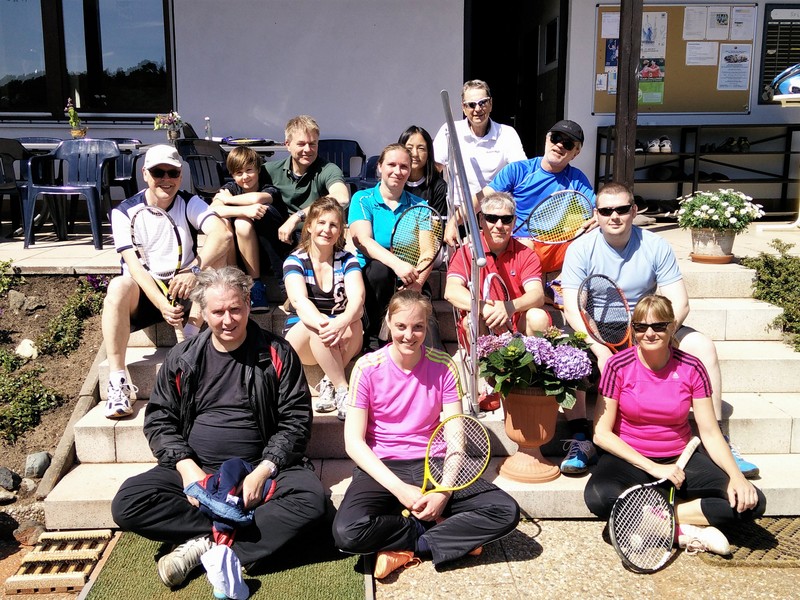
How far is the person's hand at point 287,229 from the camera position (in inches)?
186

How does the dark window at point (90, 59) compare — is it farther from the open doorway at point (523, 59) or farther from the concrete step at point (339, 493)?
the concrete step at point (339, 493)

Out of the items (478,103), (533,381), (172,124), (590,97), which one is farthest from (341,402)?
(590,97)

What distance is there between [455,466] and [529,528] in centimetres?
73

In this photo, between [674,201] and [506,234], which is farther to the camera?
[674,201]

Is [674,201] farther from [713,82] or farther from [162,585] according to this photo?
[162,585]

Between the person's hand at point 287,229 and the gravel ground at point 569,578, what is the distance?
7.36ft

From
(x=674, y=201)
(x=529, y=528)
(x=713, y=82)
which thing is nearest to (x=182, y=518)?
(x=529, y=528)

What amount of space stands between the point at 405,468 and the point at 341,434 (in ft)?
2.46

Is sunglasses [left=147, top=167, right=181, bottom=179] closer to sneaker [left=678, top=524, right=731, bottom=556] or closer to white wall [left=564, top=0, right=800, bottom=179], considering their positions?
sneaker [left=678, top=524, right=731, bottom=556]

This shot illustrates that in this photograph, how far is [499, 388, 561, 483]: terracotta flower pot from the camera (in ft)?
12.4

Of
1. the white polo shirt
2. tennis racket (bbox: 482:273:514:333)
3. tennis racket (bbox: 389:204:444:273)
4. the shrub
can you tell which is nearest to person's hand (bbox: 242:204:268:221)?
→ tennis racket (bbox: 389:204:444:273)

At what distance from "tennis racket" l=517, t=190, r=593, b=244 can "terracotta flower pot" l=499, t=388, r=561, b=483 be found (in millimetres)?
1395

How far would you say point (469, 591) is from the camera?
10.6 feet

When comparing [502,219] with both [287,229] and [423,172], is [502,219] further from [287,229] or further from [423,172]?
[287,229]
